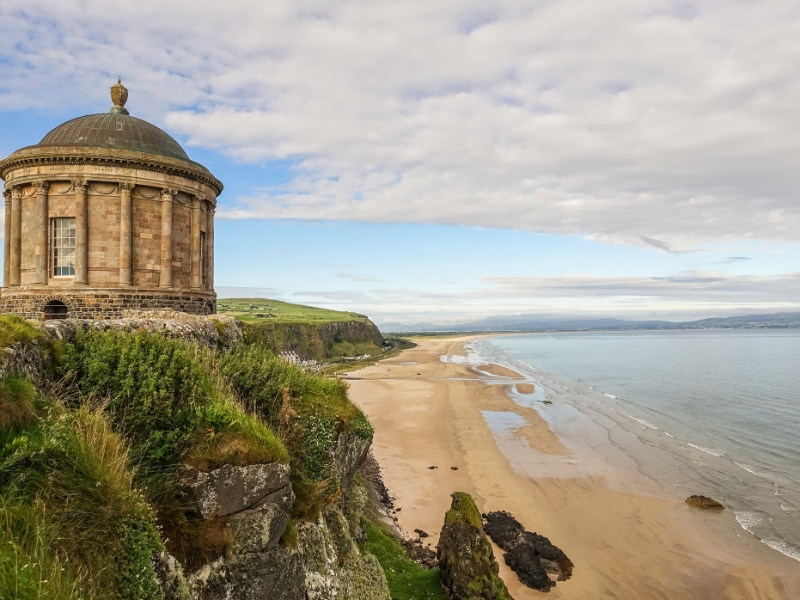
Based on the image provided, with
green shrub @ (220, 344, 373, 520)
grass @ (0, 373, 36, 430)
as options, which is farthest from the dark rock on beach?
grass @ (0, 373, 36, 430)

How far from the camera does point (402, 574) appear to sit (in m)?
13.4

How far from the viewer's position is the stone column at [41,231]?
16578 millimetres

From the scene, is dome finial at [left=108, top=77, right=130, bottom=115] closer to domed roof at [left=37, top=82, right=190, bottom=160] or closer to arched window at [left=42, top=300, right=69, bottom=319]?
domed roof at [left=37, top=82, right=190, bottom=160]

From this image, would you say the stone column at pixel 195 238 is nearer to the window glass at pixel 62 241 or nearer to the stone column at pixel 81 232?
the stone column at pixel 81 232

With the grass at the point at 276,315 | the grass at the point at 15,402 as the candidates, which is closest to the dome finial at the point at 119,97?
the grass at the point at 15,402

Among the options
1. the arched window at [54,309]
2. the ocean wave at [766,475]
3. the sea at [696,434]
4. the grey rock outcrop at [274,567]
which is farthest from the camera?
the ocean wave at [766,475]

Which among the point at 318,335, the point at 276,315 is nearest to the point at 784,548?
the point at 318,335

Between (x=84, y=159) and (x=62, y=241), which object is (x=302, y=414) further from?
(x=84, y=159)

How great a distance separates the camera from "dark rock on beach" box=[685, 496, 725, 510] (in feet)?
72.2

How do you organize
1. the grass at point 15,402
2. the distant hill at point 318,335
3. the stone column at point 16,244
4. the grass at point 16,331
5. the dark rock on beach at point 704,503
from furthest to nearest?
the distant hill at point 318,335 < the dark rock on beach at point 704,503 < the stone column at point 16,244 < the grass at point 16,331 < the grass at point 15,402

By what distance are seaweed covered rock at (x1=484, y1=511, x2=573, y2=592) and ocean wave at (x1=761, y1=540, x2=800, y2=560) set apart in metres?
8.04

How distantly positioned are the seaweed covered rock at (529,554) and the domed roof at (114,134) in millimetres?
19074

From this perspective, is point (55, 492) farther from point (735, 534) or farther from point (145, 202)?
point (735, 534)

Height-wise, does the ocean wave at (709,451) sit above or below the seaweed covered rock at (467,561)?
below
